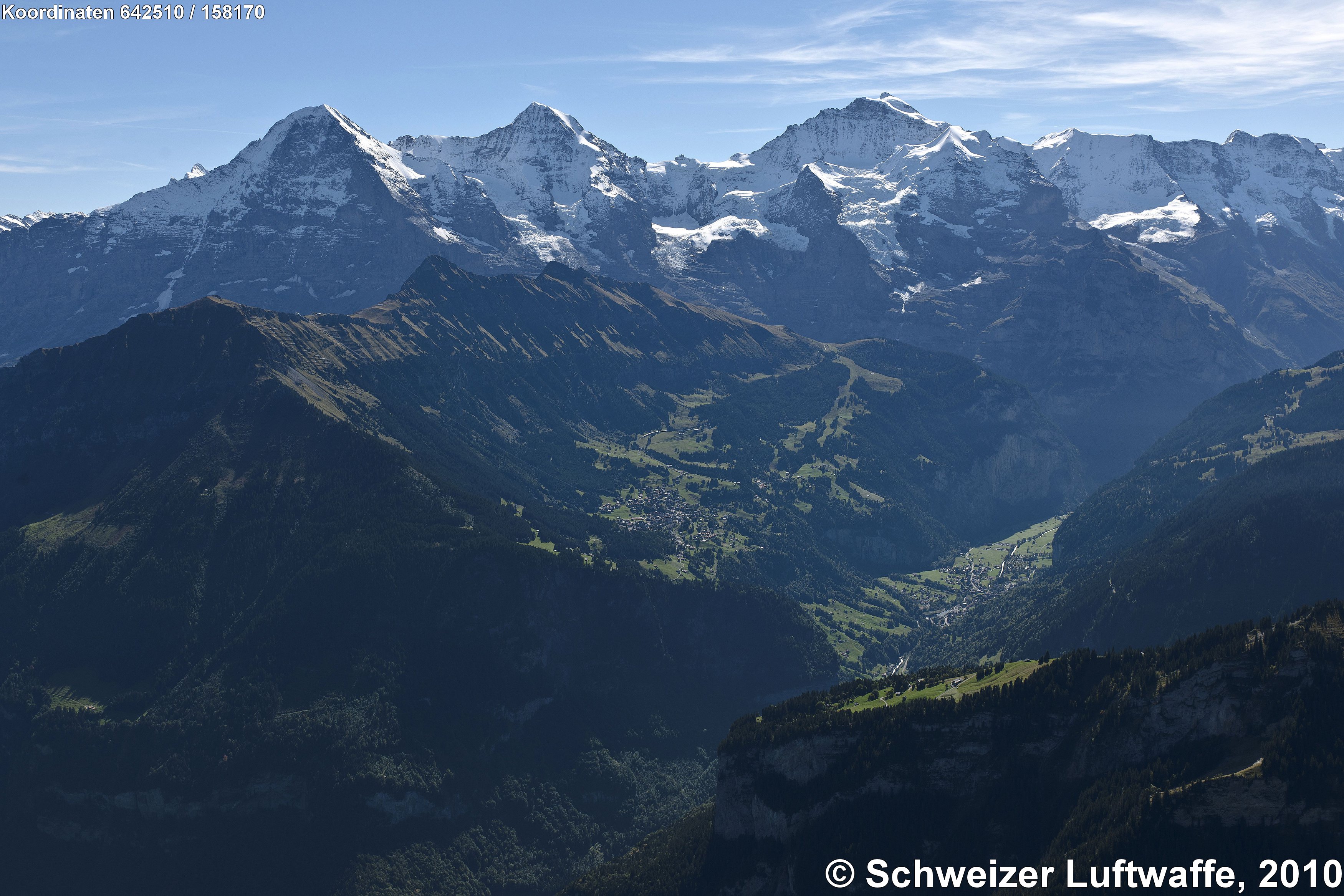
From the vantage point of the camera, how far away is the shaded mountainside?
143 m

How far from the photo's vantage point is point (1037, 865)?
158m

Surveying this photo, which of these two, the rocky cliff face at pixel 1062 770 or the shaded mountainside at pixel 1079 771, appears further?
the rocky cliff face at pixel 1062 770

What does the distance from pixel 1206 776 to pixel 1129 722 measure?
47.6 ft

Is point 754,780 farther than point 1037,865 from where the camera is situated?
Yes

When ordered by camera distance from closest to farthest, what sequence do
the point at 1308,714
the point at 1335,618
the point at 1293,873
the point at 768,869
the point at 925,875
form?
1. the point at 1293,873
2. the point at 1308,714
3. the point at 1335,618
4. the point at 925,875
5. the point at 768,869

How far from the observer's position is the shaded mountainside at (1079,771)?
143 metres

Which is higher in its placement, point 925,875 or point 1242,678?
point 1242,678

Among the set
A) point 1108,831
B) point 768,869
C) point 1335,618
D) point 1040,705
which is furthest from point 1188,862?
point 768,869

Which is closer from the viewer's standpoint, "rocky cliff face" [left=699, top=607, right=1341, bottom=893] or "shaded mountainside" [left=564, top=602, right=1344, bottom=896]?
"shaded mountainside" [left=564, top=602, right=1344, bottom=896]

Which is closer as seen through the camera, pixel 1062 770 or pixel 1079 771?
pixel 1079 771

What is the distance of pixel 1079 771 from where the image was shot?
164000 mm

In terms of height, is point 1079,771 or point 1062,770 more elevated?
point 1079,771

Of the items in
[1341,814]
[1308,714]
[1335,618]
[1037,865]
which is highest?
[1335,618]

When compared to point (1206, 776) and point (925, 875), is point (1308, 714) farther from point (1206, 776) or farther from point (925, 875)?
point (925, 875)
